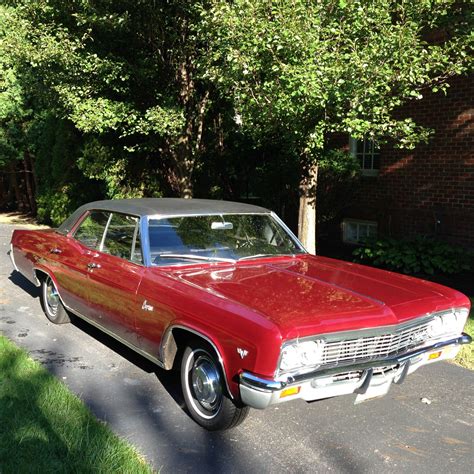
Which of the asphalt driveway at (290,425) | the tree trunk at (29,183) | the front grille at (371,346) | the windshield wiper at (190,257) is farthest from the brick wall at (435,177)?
the tree trunk at (29,183)

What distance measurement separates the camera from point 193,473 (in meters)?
2.93

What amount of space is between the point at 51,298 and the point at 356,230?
664 centimetres

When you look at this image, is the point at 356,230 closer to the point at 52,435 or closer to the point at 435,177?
the point at 435,177

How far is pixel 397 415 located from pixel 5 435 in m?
2.62

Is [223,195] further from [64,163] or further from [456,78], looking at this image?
[64,163]

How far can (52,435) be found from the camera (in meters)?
3.19

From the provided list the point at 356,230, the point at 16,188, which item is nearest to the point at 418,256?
the point at 356,230

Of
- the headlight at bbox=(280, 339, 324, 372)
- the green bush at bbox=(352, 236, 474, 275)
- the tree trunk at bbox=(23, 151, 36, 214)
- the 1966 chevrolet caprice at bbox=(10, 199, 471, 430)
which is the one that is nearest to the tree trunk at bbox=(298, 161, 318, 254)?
the green bush at bbox=(352, 236, 474, 275)

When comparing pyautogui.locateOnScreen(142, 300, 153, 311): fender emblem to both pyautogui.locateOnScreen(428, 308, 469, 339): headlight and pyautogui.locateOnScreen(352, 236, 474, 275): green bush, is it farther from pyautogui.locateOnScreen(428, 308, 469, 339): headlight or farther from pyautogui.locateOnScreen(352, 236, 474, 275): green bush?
pyautogui.locateOnScreen(352, 236, 474, 275): green bush

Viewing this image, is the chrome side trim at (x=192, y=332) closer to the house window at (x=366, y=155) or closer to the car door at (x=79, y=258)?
the car door at (x=79, y=258)

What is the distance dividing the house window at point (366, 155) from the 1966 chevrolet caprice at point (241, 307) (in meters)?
5.87

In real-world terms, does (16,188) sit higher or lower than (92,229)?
lower

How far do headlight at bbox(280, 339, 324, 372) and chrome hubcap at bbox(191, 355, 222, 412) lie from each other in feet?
2.00

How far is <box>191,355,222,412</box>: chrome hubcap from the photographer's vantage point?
3.37 metres
